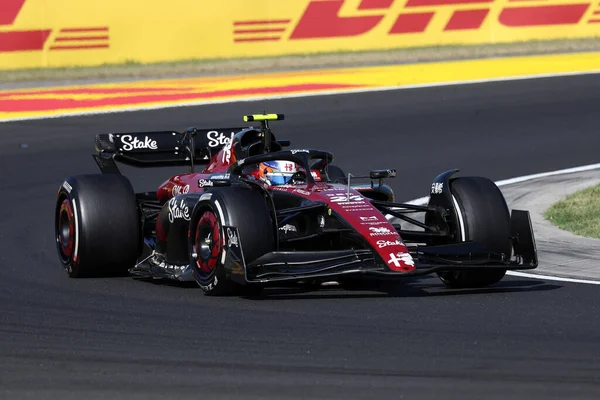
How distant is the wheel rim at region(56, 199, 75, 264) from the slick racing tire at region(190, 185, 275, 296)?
60.2 inches

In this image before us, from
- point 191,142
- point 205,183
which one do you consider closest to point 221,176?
point 205,183

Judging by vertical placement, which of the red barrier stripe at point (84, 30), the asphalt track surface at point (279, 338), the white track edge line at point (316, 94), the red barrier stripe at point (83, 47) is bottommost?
the asphalt track surface at point (279, 338)

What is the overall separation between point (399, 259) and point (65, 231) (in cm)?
351

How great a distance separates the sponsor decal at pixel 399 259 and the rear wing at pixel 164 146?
11.6 ft

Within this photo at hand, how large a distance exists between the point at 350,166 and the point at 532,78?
8012mm

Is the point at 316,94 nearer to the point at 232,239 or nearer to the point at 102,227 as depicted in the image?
the point at 102,227

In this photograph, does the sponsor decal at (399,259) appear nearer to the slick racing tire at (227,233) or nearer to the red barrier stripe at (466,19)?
the slick racing tire at (227,233)

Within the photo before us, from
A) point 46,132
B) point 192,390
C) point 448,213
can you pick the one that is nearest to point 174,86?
point 46,132

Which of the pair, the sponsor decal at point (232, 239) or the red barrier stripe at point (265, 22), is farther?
the red barrier stripe at point (265, 22)

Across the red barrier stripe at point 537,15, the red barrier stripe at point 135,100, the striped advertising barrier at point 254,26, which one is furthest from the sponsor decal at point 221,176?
the red barrier stripe at point 537,15

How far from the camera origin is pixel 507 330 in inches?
328

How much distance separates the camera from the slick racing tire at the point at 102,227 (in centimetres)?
1092

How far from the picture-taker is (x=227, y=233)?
9.51 meters

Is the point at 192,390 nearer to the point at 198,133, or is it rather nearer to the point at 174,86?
the point at 198,133
